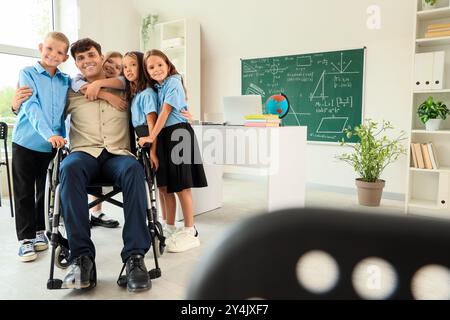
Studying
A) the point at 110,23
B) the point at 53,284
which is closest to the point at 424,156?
the point at 53,284

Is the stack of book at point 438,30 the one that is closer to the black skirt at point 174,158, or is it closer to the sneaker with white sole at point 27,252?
the black skirt at point 174,158

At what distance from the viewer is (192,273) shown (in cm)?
27

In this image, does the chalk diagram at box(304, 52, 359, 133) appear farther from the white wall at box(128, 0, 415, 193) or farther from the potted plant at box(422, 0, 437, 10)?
the potted plant at box(422, 0, 437, 10)

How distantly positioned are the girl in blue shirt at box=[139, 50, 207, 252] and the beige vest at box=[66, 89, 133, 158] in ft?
0.64

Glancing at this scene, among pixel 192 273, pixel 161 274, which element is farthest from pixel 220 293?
pixel 161 274

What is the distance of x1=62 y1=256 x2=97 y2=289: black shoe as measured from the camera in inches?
67.2

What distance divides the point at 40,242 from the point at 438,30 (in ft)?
11.6

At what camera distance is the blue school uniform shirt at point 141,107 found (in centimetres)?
221

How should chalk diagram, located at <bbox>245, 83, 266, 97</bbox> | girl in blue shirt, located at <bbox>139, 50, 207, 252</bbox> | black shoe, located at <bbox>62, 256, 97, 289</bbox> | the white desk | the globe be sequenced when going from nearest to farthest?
black shoe, located at <bbox>62, 256, 97, 289</bbox>
girl in blue shirt, located at <bbox>139, 50, 207, 252</bbox>
the white desk
the globe
chalk diagram, located at <bbox>245, 83, 266, 97</bbox>

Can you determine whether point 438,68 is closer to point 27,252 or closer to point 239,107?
point 239,107

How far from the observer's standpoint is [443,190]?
3422mm

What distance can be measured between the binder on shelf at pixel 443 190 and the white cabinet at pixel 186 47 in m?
3.07

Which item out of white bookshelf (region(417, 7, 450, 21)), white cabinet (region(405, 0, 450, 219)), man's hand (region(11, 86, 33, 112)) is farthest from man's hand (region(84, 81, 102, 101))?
white bookshelf (region(417, 7, 450, 21))

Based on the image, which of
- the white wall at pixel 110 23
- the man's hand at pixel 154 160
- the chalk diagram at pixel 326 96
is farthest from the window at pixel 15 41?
the chalk diagram at pixel 326 96
